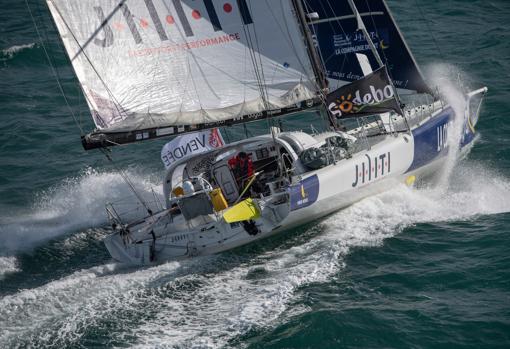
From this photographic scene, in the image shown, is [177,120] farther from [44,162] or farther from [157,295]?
[44,162]

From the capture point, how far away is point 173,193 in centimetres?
1509

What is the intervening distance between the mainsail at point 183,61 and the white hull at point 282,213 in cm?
171

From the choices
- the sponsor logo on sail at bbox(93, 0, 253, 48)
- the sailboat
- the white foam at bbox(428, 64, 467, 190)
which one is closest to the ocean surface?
the white foam at bbox(428, 64, 467, 190)

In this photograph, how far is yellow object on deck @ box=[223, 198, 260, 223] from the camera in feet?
45.7

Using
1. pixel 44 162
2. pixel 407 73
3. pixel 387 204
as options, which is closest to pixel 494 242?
pixel 387 204

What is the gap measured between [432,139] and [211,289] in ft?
24.0

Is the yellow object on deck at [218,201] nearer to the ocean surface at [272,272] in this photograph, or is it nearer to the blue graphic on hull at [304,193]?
the ocean surface at [272,272]

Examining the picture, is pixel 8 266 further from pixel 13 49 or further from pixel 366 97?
pixel 13 49

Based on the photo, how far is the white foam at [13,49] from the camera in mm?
28547

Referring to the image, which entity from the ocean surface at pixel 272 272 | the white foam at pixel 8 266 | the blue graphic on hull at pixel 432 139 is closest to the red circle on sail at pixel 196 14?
the ocean surface at pixel 272 272

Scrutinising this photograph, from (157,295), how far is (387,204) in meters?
5.77

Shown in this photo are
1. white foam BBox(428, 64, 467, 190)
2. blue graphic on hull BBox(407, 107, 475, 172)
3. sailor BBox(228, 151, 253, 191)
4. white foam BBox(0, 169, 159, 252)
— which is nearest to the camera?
sailor BBox(228, 151, 253, 191)

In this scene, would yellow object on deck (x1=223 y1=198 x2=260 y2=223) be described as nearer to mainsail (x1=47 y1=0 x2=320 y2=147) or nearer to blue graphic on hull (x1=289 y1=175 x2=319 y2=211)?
blue graphic on hull (x1=289 y1=175 x2=319 y2=211)

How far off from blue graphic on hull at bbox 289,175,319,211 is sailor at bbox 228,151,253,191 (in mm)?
1595
